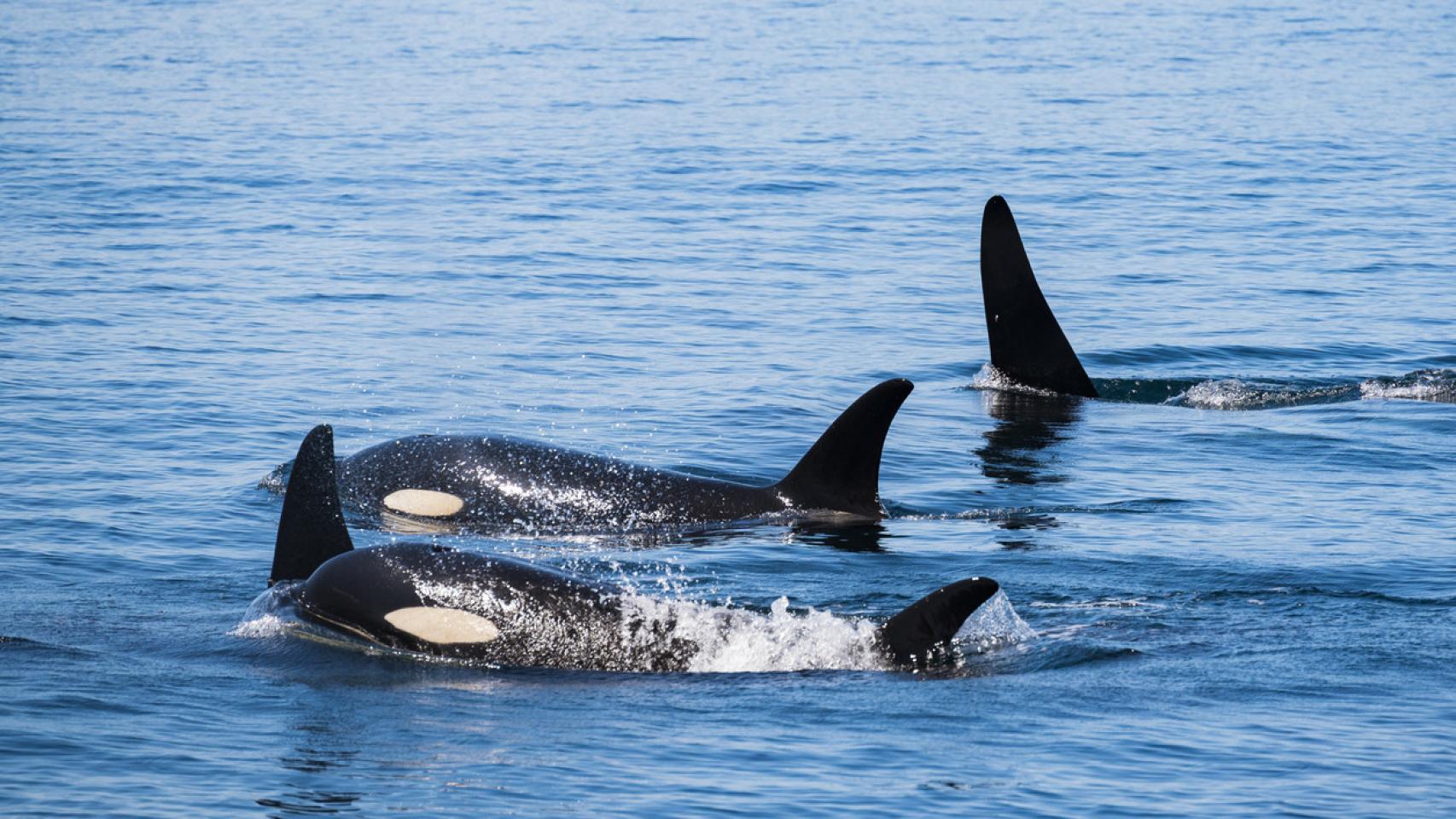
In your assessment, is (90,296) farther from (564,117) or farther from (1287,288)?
(564,117)

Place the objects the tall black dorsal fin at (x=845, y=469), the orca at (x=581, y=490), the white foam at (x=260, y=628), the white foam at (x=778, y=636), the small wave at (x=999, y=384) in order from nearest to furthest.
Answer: the white foam at (x=778, y=636)
the white foam at (x=260, y=628)
the tall black dorsal fin at (x=845, y=469)
the orca at (x=581, y=490)
the small wave at (x=999, y=384)

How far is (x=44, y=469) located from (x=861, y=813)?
915 centimetres

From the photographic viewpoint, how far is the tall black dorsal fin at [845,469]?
12.9 meters

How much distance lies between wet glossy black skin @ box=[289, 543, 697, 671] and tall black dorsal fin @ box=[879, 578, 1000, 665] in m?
1.02

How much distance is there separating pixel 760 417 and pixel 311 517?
7416mm

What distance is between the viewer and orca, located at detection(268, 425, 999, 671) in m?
10.0

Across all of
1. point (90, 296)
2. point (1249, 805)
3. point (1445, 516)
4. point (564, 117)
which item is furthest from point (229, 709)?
point (564, 117)

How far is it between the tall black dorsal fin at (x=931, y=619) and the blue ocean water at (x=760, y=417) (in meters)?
0.23

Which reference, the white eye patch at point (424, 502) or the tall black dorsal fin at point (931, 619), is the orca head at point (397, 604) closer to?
the tall black dorsal fin at point (931, 619)

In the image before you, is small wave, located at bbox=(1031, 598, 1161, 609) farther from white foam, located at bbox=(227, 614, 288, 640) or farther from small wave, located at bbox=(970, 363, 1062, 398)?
small wave, located at bbox=(970, 363, 1062, 398)

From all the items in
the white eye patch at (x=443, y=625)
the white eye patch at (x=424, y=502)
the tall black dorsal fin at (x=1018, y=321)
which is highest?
the tall black dorsal fin at (x=1018, y=321)

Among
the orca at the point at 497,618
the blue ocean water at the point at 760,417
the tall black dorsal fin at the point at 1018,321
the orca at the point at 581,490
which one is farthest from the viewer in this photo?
the tall black dorsal fin at the point at 1018,321

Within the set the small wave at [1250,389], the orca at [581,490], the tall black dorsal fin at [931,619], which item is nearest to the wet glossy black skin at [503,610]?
the tall black dorsal fin at [931,619]

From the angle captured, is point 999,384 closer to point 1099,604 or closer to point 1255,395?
point 1255,395
